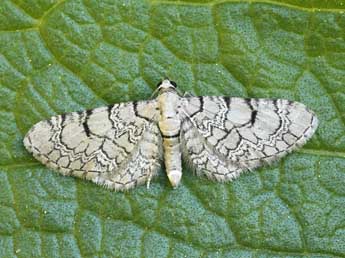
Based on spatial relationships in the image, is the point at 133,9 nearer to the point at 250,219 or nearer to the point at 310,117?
the point at 310,117

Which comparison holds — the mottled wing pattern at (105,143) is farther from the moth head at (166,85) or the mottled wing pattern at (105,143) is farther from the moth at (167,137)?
the moth head at (166,85)

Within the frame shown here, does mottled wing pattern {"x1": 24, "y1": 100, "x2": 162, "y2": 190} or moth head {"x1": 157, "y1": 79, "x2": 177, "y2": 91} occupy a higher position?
moth head {"x1": 157, "y1": 79, "x2": 177, "y2": 91}

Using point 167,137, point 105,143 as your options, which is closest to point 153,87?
point 167,137

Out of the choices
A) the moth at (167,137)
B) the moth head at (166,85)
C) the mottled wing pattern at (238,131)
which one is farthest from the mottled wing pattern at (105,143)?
the mottled wing pattern at (238,131)

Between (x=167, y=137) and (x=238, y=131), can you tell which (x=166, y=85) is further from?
(x=238, y=131)

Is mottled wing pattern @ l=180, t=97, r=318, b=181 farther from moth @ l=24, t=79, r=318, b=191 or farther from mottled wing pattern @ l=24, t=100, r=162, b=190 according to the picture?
mottled wing pattern @ l=24, t=100, r=162, b=190

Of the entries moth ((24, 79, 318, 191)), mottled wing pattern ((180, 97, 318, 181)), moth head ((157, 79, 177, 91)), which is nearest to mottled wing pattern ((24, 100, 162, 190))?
moth ((24, 79, 318, 191))
